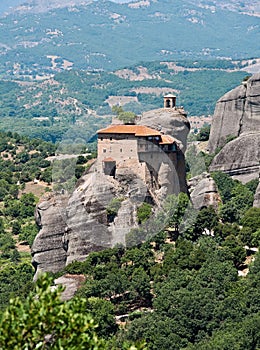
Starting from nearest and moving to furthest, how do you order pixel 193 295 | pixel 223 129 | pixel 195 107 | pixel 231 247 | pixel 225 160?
pixel 193 295, pixel 231 247, pixel 225 160, pixel 223 129, pixel 195 107

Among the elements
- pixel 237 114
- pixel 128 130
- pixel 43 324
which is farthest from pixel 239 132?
pixel 43 324

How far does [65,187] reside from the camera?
41.2m

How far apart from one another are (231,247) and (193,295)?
4301mm

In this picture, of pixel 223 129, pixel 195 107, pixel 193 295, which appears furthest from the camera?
pixel 195 107

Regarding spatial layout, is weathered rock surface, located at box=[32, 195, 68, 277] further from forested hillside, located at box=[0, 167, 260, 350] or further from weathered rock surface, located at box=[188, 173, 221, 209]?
weathered rock surface, located at box=[188, 173, 221, 209]

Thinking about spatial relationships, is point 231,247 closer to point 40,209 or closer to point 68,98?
point 40,209

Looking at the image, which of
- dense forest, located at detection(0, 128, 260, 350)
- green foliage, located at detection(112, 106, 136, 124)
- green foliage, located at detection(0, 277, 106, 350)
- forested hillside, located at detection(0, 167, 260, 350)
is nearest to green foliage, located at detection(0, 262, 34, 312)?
dense forest, located at detection(0, 128, 260, 350)

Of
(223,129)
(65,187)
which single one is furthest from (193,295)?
(223,129)

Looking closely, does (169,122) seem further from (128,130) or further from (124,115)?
(128,130)

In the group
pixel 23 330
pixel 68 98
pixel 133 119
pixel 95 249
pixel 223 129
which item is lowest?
pixel 68 98

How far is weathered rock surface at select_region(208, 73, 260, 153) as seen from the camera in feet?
197

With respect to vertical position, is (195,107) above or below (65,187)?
below

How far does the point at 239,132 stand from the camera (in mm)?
62188

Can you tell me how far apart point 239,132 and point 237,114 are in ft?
3.67
